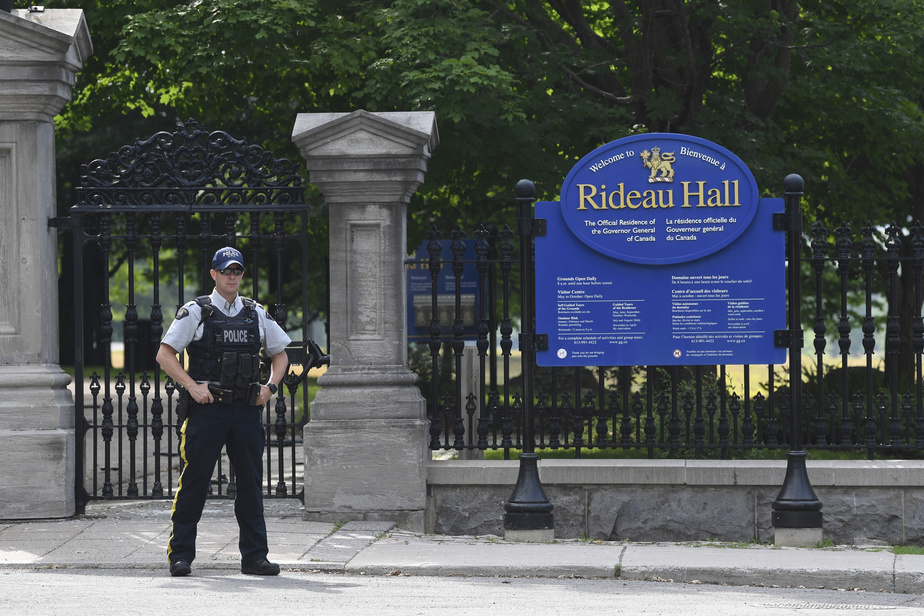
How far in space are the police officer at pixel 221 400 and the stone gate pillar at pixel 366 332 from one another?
1.73 metres

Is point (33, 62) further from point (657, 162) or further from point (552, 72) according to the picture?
point (552, 72)

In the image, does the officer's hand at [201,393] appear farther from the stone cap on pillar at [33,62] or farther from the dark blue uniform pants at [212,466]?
the stone cap on pillar at [33,62]

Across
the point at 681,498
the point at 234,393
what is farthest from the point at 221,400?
the point at 681,498

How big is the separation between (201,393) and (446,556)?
191cm

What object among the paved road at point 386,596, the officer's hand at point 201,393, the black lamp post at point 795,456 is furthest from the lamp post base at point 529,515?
the officer's hand at point 201,393

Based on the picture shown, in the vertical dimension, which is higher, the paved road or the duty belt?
the duty belt

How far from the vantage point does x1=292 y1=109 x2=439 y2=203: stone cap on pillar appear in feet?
29.3

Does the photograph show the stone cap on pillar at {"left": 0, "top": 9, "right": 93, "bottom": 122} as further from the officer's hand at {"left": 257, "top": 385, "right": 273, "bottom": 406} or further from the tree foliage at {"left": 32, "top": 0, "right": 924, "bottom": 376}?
the tree foliage at {"left": 32, "top": 0, "right": 924, "bottom": 376}

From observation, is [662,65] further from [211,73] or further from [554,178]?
[211,73]

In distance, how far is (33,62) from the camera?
9.06 meters

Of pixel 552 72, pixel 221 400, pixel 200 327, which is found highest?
pixel 552 72

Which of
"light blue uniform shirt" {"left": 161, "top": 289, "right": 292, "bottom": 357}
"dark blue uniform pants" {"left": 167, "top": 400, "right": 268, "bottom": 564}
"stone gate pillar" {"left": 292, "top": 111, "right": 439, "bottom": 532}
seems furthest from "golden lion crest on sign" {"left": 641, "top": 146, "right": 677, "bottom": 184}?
"dark blue uniform pants" {"left": 167, "top": 400, "right": 268, "bottom": 564}

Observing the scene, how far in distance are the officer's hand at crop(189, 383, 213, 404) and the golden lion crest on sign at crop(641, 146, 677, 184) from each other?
3.83 metres

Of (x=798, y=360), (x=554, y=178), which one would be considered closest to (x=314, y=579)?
(x=798, y=360)
